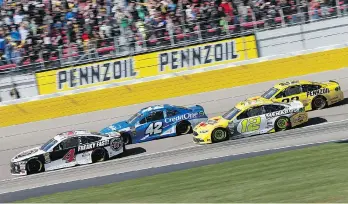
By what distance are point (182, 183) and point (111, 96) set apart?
36.3 feet

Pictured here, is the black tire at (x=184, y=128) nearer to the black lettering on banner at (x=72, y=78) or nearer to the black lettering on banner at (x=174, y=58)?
the black lettering on banner at (x=174, y=58)

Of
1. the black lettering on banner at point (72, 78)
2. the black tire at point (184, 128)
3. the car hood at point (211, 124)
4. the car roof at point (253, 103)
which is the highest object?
the black lettering on banner at point (72, 78)

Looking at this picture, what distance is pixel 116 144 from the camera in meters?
23.6

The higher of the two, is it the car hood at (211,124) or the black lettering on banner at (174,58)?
the black lettering on banner at (174,58)

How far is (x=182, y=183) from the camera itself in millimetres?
18172

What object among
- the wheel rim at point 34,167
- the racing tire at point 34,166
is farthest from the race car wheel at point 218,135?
the wheel rim at point 34,167

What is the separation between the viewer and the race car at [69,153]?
76.3 feet

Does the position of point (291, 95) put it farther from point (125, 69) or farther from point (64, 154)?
point (64, 154)

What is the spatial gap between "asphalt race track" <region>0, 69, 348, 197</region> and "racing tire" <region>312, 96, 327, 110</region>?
21 cm

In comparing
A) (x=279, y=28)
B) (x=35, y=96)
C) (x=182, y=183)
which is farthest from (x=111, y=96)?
(x=182, y=183)

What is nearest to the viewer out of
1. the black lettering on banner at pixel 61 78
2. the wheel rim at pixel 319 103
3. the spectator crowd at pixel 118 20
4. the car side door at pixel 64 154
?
the car side door at pixel 64 154

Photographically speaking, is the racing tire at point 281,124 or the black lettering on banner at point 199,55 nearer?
the racing tire at point 281,124

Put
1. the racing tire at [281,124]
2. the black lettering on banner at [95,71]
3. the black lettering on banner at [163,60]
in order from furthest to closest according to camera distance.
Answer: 1. the black lettering on banner at [163,60]
2. the black lettering on banner at [95,71]
3. the racing tire at [281,124]

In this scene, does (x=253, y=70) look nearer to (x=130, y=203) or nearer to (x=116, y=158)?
(x=116, y=158)
